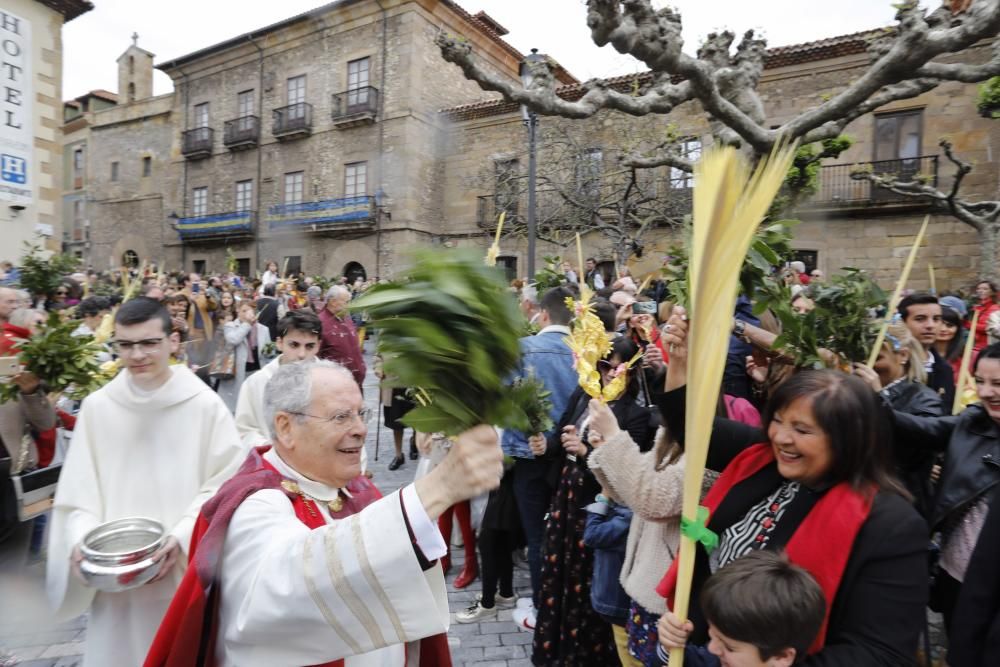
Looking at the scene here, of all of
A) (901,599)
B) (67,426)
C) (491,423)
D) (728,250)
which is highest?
(728,250)

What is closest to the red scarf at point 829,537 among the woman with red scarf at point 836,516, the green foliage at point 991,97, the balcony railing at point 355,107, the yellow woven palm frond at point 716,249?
the woman with red scarf at point 836,516

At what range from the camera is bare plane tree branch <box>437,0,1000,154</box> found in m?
5.21

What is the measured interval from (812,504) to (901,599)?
30 cm

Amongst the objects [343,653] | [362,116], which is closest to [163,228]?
[362,116]

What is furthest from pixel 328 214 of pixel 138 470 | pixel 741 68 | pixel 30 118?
pixel 138 470

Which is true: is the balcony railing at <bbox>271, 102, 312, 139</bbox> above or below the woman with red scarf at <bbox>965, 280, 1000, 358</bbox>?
above

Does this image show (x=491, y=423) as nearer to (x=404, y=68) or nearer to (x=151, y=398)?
(x=151, y=398)

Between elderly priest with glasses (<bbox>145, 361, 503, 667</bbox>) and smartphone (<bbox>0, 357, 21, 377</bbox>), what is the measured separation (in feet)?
7.83

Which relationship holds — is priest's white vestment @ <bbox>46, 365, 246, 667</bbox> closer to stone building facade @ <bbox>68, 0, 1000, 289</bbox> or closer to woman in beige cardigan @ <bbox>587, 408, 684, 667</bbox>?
woman in beige cardigan @ <bbox>587, 408, 684, 667</bbox>

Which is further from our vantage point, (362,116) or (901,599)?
(362,116)

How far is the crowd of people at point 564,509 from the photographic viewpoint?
4.56 feet

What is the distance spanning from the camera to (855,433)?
168 centimetres

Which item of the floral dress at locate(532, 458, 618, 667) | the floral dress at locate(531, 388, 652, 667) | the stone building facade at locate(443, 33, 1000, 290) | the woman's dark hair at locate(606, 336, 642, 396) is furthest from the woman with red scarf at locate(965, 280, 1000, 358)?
the stone building facade at locate(443, 33, 1000, 290)

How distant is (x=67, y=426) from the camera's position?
4.16m
